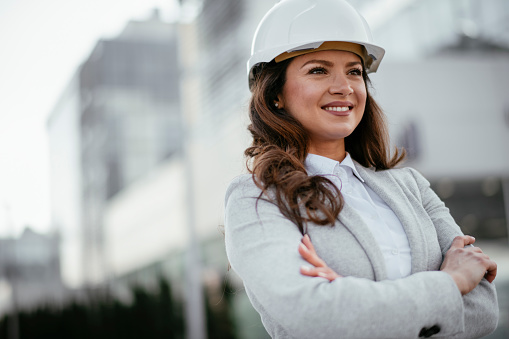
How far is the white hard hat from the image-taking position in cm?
160

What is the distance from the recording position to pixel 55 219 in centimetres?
1942

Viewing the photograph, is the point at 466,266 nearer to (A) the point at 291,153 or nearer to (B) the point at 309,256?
(B) the point at 309,256

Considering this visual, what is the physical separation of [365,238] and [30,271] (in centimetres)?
1805

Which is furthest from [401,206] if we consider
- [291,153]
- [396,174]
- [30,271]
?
[30,271]

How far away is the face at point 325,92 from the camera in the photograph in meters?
1.61

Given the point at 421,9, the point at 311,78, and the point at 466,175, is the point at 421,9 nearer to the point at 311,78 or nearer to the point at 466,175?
the point at 466,175

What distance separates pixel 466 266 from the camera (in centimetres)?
146

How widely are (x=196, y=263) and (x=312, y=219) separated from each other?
829cm

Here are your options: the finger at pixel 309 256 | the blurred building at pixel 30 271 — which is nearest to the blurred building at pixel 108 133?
the blurred building at pixel 30 271

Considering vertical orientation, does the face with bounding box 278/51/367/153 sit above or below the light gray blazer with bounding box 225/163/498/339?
above

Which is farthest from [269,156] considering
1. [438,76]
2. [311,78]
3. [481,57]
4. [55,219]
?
[55,219]

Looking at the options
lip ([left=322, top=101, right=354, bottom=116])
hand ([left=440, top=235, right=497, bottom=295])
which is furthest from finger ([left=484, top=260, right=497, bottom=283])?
lip ([left=322, top=101, right=354, bottom=116])

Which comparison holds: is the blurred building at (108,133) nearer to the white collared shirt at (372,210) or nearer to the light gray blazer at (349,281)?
the white collared shirt at (372,210)

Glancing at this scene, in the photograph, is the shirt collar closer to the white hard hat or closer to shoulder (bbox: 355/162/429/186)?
shoulder (bbox: 355/162/429/186)
